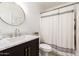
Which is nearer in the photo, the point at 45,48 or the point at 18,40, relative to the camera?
the point at 18,40

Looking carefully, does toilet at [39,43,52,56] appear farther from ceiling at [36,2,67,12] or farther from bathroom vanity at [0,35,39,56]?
ceiling at [36,2,67,12]

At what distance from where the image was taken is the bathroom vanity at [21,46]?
1053 millimetres

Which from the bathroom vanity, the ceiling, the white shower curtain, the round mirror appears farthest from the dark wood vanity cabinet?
the ceiling

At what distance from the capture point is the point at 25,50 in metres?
1.32

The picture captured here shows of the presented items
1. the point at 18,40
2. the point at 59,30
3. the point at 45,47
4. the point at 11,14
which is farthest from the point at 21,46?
the point at 59,30

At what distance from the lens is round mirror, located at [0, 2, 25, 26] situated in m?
1.28

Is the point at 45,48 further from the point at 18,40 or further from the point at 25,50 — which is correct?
the point at 18,40

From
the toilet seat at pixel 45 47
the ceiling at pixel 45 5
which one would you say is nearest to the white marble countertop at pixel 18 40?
the toilet seat at pixel 45 47

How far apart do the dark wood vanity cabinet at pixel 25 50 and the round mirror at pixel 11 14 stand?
387 mm

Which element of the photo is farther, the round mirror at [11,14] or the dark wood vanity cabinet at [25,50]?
the round mirror at [11,14]

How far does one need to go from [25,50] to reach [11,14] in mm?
629

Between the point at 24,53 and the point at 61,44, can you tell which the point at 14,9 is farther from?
the point at 61,44

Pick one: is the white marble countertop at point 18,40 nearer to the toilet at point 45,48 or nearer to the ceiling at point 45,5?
the toilet at point 45,48

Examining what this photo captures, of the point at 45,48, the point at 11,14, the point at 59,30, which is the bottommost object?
the point at 45,48
